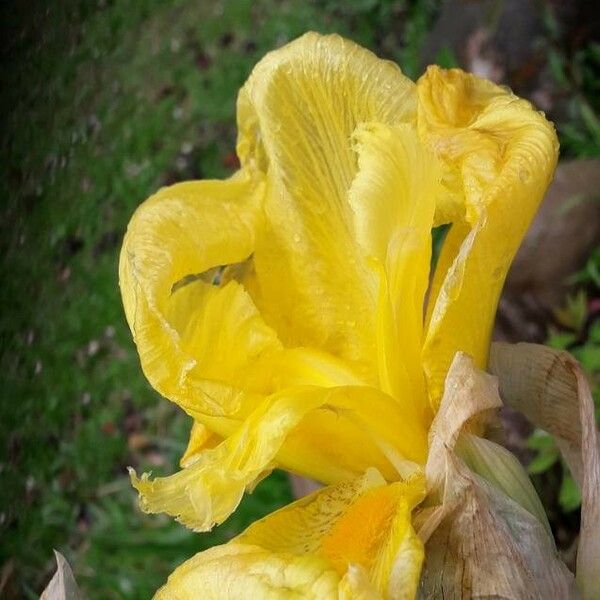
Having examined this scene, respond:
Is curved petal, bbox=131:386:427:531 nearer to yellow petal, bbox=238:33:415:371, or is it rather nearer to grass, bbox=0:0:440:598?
yellow petal, bbox=238:33:415:371

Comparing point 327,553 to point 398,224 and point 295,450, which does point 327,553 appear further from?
point 398,224

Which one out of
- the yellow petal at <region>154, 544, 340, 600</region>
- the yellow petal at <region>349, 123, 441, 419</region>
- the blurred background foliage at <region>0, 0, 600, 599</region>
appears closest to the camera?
the yellow petal at <region>154, 544, 340, 600</region>

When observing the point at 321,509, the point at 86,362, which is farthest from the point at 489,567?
the point at 86,362

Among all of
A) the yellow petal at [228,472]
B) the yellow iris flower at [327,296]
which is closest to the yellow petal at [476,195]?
the yellow iris flower at [327,296]

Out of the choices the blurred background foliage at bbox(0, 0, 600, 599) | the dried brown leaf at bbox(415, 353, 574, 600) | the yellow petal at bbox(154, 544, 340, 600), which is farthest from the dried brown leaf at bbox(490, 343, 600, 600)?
the blurred background foliage at bbox(0, 0, 600, 599)

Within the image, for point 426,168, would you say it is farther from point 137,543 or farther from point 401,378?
point 137,543

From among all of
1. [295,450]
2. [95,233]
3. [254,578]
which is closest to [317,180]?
[295,450]

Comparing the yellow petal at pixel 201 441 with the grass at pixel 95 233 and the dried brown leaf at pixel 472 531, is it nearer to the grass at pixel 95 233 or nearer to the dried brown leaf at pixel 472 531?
the dried brown leaf at pixel 472 531
